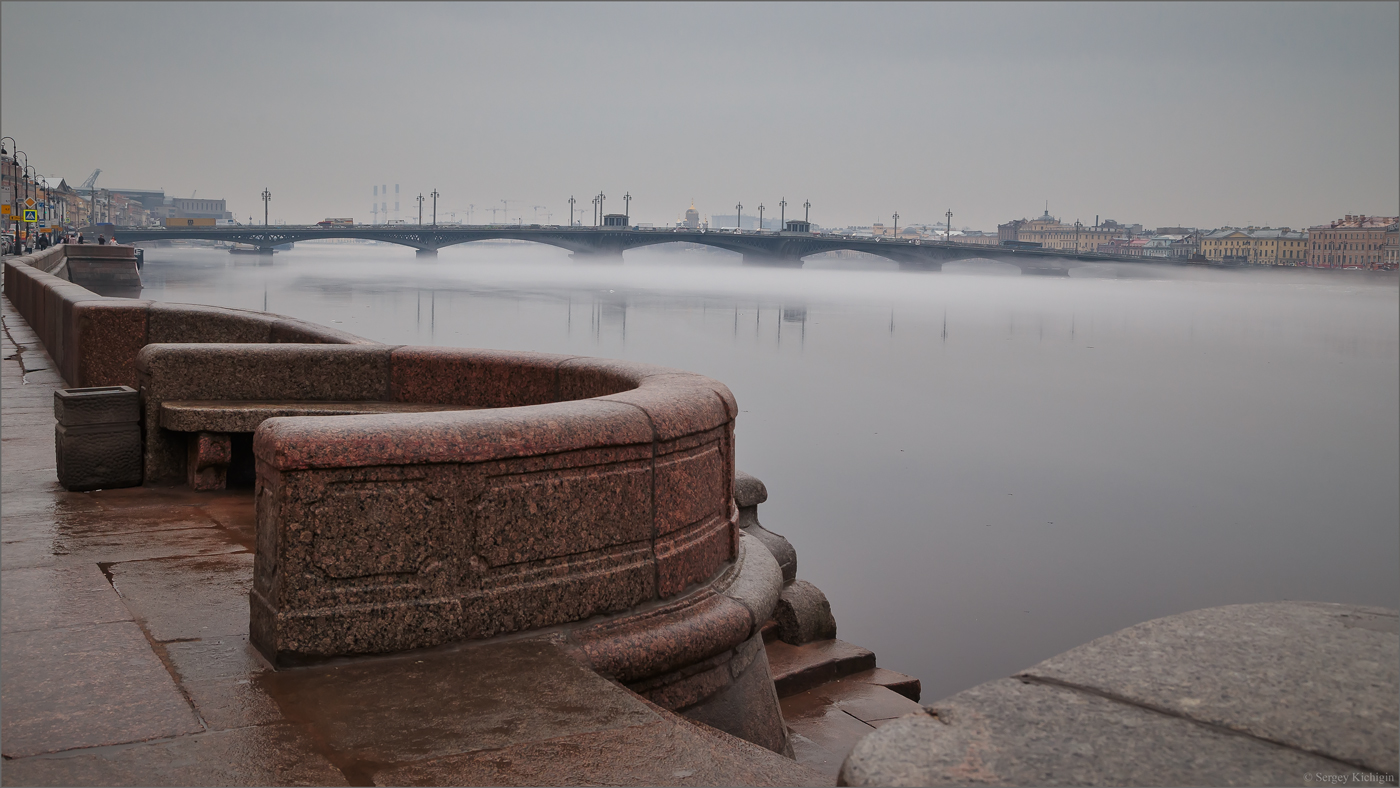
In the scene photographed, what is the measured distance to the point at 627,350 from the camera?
43.7 metres

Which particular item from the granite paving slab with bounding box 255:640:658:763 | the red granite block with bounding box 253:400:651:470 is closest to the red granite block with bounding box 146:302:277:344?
the red granite block with bounding box 253:400:651:470

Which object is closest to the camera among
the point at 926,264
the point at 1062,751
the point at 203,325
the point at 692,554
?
the point at 1062,751

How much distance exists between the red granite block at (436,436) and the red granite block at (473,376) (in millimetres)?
2182

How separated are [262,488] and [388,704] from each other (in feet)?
3.09

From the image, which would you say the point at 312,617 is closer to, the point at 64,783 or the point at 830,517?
the point at 64,783

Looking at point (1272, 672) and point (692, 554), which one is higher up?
point (1272, 672)

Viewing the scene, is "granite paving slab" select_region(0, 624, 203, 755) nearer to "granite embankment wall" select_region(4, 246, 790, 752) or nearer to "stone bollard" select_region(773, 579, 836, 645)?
"granite embankment wall" select_region(4, 246, 790, 752)

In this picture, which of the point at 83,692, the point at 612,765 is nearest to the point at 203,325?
the point at 83,692

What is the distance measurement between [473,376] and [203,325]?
141 inches

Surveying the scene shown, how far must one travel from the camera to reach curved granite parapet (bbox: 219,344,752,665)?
3.64 meters

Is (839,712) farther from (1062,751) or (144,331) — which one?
(144,331)

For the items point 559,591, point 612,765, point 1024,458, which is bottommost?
point 1024,458

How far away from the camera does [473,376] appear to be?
21.8ft

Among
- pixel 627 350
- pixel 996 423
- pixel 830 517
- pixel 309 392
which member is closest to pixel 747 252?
pixel 627 350
